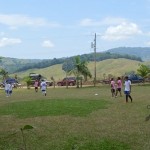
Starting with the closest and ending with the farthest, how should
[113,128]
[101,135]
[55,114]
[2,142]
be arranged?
[2,142] → [101,135] → [113,128] → [55,114]

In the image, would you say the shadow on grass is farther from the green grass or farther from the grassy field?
the green grass

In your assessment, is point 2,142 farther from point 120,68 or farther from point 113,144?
point 120,68

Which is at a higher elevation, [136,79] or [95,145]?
[136,79]

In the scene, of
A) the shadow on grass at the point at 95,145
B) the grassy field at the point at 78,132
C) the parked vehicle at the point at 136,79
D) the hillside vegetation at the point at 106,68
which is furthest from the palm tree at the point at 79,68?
the hillside vegetation at the point at 106,68

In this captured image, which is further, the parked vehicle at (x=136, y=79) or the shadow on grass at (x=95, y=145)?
the parked vehicle at (x=136, y=79)

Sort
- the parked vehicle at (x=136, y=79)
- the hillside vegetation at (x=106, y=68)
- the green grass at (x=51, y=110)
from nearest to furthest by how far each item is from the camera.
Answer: the green grass at (x=51, y=110) → the parked vehicle at (x=136, y=79) → the hillside vegetation at (x=106, y=68)

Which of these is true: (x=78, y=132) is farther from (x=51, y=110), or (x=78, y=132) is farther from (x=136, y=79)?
(x=136, y=79)

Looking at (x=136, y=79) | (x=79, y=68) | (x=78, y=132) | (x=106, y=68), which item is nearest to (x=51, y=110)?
(x=78, y=132)

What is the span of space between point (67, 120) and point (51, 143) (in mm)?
5645

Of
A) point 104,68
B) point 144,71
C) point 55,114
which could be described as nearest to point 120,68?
point 104,68

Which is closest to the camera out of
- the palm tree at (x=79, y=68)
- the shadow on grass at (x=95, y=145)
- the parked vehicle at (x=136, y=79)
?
the shadow on grass at (x=95, y=145)

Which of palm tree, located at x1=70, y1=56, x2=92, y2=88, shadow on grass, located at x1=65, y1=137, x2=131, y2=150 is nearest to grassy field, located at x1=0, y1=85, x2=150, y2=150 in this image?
shadow on grass, located at x1=65, y1=137, x2=131, y2=150

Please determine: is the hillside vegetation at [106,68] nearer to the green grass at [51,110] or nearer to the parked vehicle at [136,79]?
the parked vehicle at [136,79]

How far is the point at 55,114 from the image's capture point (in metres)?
20.5
